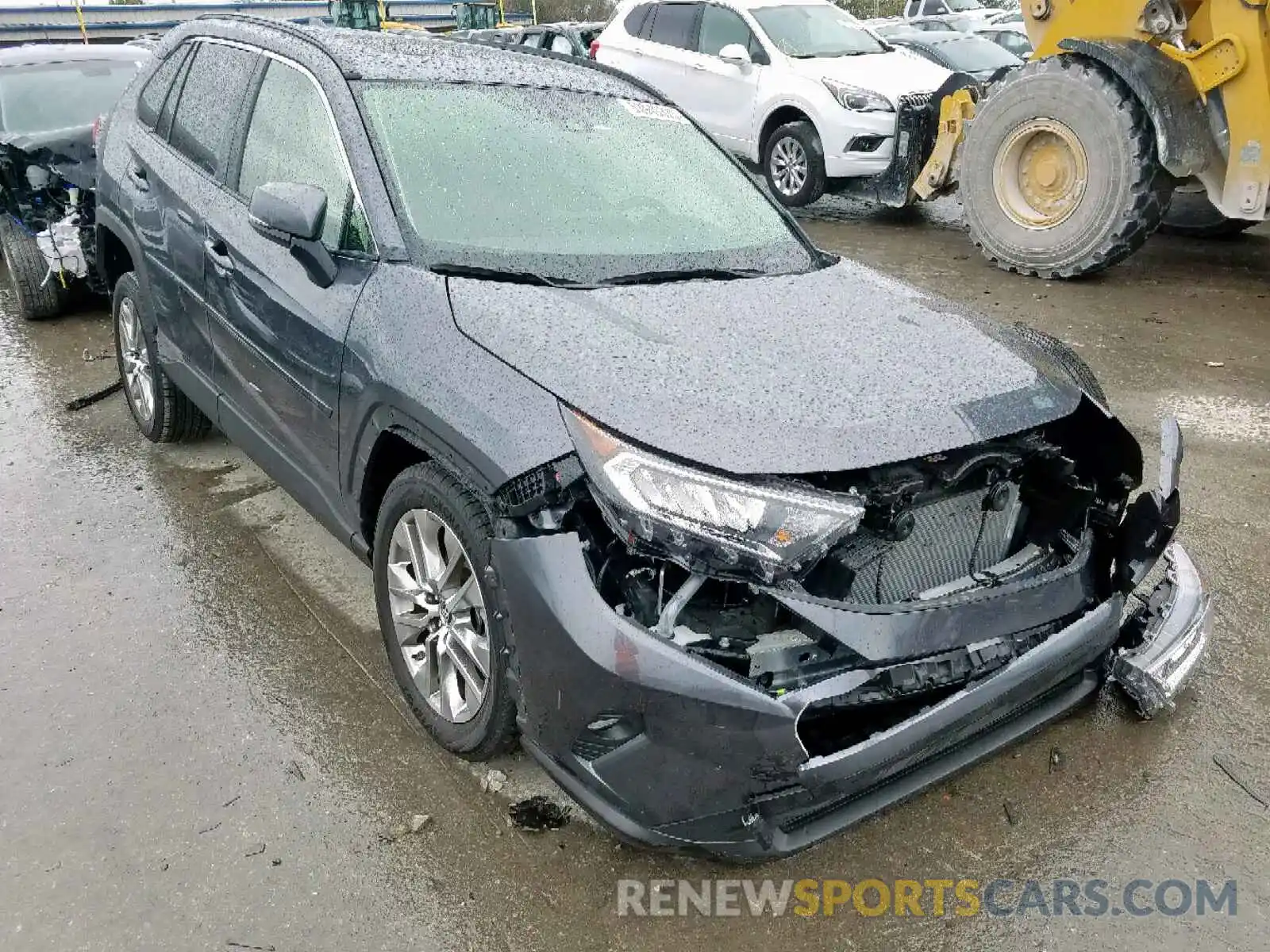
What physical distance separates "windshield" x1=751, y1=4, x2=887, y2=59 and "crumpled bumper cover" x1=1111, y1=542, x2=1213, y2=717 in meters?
8.01

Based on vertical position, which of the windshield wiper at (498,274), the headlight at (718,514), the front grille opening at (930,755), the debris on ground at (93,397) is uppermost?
the windshield wiper at (498,274)

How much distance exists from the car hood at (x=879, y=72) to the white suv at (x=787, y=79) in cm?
1

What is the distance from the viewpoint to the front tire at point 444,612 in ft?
7.82

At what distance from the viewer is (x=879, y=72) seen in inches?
368

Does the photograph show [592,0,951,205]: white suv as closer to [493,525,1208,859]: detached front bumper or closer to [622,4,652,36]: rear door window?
[622,4,652,36]: rear door window

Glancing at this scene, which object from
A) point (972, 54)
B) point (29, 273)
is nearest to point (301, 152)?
point (29, 273)

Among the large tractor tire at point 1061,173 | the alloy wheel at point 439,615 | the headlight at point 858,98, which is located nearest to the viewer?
the alloy wheel at point 439,615

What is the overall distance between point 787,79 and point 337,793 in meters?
8.45

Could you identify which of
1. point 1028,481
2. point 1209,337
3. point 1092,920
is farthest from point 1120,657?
point 1209,337

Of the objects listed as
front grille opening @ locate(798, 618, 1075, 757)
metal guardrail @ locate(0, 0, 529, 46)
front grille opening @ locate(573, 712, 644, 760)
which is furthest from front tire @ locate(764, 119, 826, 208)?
metal guardrail @ locate(0, 0, 529, 46)

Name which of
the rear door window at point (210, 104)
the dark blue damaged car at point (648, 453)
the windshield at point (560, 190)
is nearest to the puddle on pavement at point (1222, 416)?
the dark blue damaged car at point (648, 453)

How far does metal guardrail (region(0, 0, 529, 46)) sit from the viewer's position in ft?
81.4

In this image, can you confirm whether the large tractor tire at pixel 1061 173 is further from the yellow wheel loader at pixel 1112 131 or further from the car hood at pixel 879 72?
the car hood at pixel 879 72

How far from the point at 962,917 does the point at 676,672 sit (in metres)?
0.94
